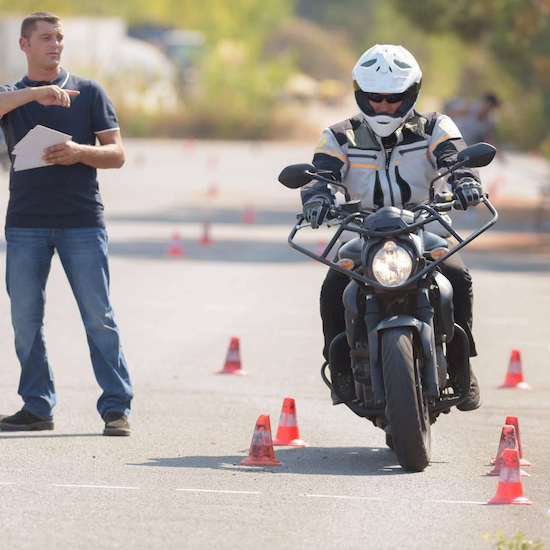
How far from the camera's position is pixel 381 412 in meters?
7.42

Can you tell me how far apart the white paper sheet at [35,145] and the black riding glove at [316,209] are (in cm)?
147

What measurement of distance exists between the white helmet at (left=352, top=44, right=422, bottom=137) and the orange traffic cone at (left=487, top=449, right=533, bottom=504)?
6.18ft

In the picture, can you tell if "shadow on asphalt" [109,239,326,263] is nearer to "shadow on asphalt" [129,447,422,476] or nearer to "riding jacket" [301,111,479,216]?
"shadow on asphalt" [129,447,422,476]

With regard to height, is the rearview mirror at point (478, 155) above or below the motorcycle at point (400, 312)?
above

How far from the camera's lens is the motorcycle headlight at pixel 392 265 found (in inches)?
285

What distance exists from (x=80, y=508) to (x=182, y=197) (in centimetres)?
2935

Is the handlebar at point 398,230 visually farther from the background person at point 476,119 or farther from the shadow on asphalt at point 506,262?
the background person at point 476,119

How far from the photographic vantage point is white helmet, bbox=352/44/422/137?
7.72m

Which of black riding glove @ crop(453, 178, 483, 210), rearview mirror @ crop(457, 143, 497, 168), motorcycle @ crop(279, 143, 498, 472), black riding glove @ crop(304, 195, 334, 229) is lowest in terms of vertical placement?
motorcycle @ crop(279, 143, 498, 472)

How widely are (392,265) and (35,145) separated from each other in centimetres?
218

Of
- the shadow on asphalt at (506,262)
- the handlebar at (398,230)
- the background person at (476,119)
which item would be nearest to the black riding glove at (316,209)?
the handlebar at (398,230)

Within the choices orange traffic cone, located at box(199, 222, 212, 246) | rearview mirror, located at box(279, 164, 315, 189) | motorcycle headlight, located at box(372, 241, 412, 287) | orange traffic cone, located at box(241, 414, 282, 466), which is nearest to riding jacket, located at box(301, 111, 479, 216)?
rearview mirror, located at box(279, 164, 315, 189)

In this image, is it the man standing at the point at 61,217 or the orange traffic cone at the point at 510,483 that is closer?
the orange traffic cone at the point at 510,483

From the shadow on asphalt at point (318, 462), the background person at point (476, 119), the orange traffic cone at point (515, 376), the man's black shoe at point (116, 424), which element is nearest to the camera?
the shadow on asphalt at point (318, 462)
